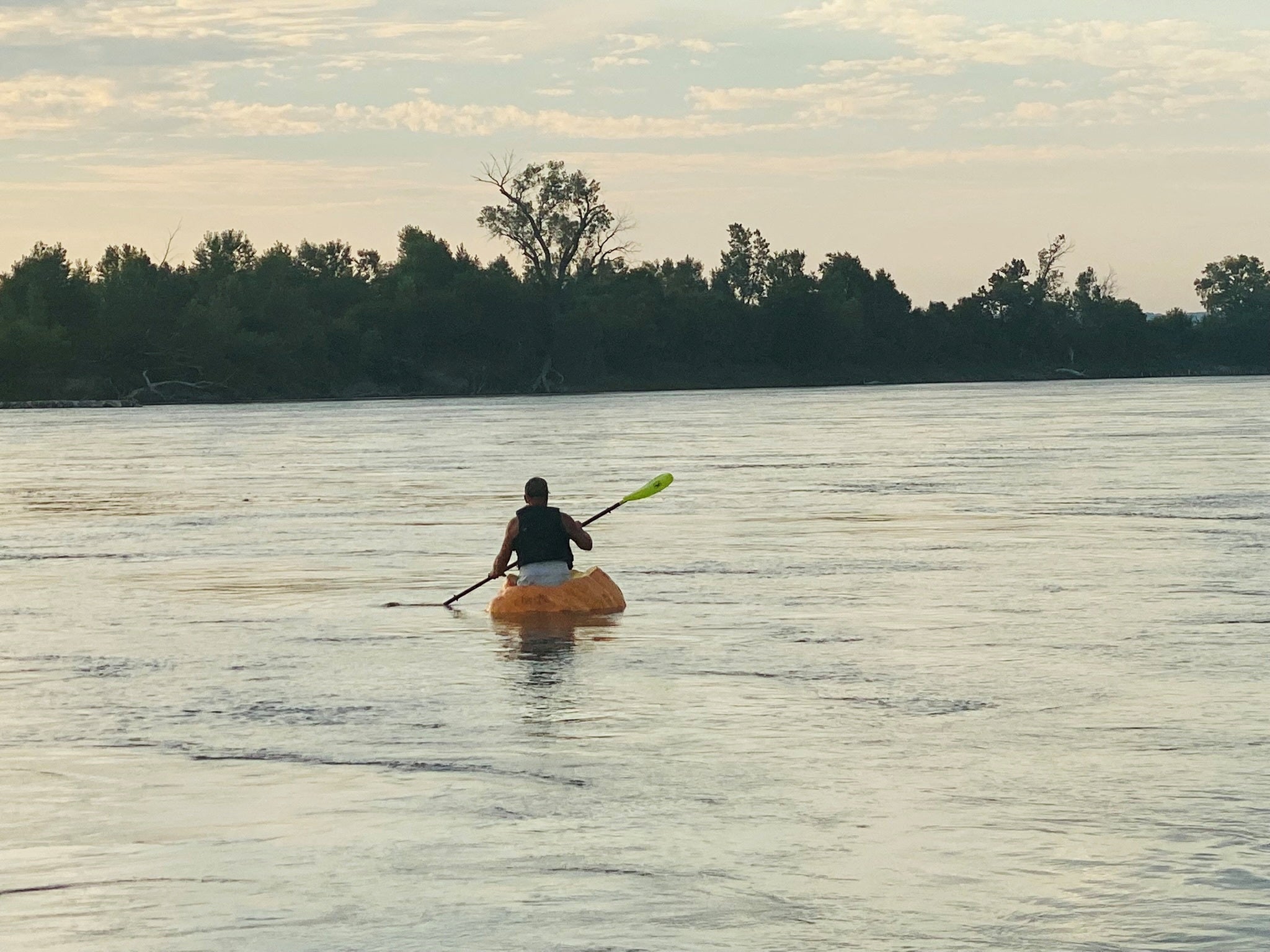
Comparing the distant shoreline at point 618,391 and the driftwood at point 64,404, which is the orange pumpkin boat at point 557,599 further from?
the driftwood at point 64,404

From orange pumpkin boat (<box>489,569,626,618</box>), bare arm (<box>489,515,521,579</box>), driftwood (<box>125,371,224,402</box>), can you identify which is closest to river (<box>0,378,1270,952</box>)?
orange pumpkin boat (<box>489,569,626,618</box>)

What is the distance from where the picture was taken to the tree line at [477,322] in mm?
128500

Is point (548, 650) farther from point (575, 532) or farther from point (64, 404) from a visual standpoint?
point (64, 404)

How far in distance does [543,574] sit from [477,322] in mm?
123800

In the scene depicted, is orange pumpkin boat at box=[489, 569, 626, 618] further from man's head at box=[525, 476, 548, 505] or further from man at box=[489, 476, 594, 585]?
man's head at box=[525, 476, 548, 505]

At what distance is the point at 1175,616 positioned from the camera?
621 inches

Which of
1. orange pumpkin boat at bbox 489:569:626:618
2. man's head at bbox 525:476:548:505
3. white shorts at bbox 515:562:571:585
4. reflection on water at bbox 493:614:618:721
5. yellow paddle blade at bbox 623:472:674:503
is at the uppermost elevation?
man's head at bbox 525:476:548:505

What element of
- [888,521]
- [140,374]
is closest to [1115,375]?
[140,374]

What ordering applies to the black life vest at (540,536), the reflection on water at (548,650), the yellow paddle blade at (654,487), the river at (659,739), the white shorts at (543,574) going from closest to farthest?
1. the river at (659,739)
2. the reflection on water at (548,650)
3. the black life vest at (540,536)
4. the white shorts at (543,574)
5. the yellow paddle blade at (654,487)

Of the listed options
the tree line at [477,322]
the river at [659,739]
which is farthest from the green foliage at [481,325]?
the river at [659,739]

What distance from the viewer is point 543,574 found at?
1638 centimetres

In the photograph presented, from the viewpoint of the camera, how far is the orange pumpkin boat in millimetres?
16438

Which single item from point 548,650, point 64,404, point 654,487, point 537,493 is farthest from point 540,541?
point 64,404

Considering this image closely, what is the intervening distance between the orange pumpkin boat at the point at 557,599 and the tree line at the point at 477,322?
112314 millimetres
